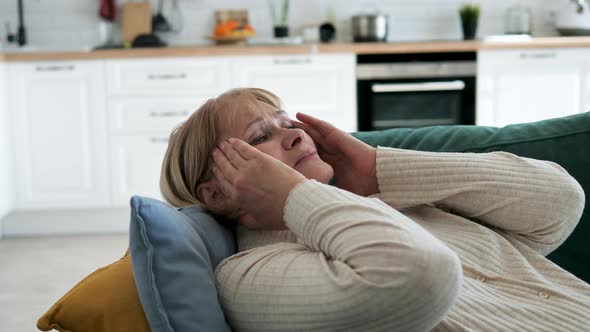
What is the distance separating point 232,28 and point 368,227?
12.9 feet

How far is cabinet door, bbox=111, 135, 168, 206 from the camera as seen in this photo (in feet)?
15.1

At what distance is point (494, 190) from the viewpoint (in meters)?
1.52

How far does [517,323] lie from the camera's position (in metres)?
1.32

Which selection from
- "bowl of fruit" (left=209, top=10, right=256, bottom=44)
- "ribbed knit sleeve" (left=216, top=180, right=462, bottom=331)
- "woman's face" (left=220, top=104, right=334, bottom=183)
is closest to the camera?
"ribbed knit sleeve" (left=216, top=180, right=462, bottom=331)

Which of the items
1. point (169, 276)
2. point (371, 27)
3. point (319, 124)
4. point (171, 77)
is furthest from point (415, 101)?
point (169, 276)

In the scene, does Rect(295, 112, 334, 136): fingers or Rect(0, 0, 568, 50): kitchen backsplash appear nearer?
Rect(295, 112, 334, 136): fingers

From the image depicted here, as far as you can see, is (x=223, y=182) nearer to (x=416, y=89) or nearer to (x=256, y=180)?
(x=256, y=180)

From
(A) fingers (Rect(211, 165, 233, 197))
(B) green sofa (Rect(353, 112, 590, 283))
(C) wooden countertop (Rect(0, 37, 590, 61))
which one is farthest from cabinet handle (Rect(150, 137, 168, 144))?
(A) fingers (Rect(211, 165, 233, 197))

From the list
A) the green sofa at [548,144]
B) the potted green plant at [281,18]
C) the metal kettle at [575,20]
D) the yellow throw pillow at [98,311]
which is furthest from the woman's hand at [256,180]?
the metal kettle at [575,20]

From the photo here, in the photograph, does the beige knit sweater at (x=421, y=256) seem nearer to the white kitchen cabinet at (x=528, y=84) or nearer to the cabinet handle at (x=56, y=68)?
the white kitchen cabinet at (x=528, y=84)

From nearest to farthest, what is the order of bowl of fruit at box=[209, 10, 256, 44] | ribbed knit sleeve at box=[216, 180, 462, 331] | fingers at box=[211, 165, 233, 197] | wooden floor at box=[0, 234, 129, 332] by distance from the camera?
ribbed knit sleeve at box=[216, 180, 462, 331] < fingers at box=[211, 165, 233, 197] < wooden floor at box=[0, 234, 129, 332] < bowl of fruit at box=[209, 10, 256, 44]

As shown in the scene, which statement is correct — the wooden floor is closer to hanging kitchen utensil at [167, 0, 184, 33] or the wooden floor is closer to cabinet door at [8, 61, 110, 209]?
cabinet door at [8, 61, 110, 209]

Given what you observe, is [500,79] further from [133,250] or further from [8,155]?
[133,250]

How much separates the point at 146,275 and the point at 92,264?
290 centimetres
